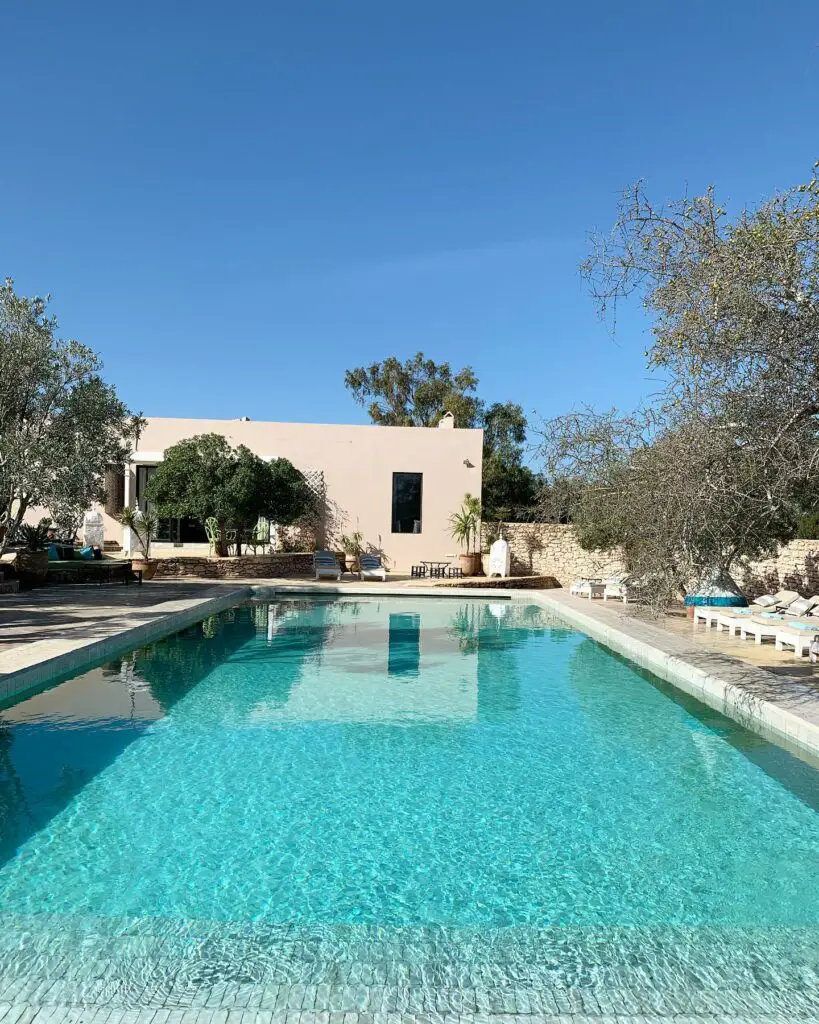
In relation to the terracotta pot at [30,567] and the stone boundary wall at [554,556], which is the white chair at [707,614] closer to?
the stone boundary wall at [554,556]

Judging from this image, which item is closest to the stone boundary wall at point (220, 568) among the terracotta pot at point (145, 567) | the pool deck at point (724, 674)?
the terracotta pot at point (145, 567)

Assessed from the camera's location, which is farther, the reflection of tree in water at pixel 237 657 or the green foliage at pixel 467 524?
the green foliage at pixel 467 524

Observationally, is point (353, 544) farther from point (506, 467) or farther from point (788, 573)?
point (788, 573)

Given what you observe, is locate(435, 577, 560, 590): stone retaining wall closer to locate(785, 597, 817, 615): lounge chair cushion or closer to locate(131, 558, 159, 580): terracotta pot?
locate(131, 558, 159, 580): terracotta pot

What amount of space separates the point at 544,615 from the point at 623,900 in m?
12.5

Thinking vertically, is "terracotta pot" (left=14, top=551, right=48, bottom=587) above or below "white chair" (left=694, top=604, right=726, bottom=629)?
above

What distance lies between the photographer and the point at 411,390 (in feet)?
144

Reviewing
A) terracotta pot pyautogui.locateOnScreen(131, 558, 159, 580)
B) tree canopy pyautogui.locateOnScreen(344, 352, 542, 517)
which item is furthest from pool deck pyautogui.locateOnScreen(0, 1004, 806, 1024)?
tree canopy pyautogui.locateOnScreen(344, 352, 542, 517)

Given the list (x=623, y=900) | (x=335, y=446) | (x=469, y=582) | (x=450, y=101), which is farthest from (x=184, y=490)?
(x=623, y=900)

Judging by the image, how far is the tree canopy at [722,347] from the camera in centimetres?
561

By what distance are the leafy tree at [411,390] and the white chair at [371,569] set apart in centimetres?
1885

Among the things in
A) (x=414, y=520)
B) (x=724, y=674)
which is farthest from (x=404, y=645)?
(x=414, y=520)

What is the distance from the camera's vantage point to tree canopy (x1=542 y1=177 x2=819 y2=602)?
561 cm

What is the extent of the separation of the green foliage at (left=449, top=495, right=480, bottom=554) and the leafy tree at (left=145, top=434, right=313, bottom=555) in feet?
20.9
